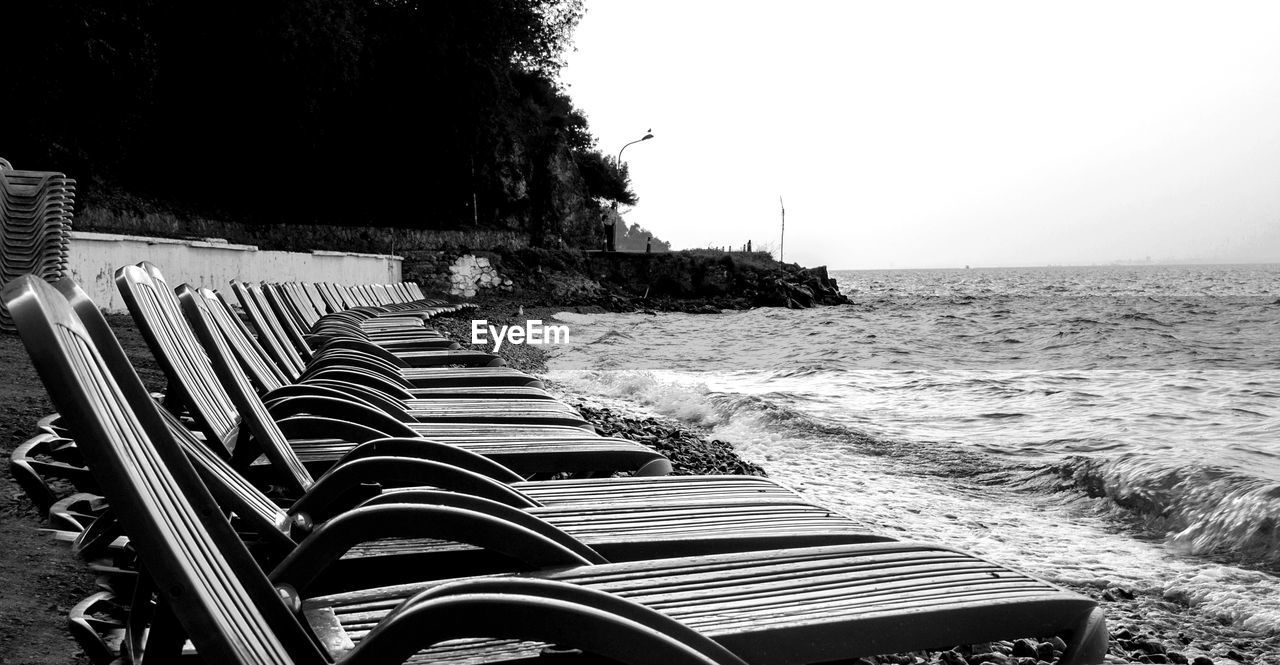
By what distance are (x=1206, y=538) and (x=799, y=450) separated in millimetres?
3309

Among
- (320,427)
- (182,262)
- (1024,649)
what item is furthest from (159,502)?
(182,262)

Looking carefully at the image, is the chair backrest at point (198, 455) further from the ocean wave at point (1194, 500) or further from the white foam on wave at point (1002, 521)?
the ocean wave at point (1194, 500)

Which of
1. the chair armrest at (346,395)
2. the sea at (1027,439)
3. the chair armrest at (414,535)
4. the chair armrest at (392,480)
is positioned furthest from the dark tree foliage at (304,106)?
the chair armrest at (414,535)

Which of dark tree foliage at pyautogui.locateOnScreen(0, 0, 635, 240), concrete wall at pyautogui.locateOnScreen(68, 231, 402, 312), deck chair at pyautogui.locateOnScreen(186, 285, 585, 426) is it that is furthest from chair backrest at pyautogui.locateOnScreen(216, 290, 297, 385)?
dark tree foliage at pyautogui.locateOnScreen(0, 0, 635, 240)

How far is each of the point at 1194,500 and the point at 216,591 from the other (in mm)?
6966

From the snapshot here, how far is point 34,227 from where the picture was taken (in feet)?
25.0

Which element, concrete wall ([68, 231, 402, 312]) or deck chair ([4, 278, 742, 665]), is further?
concrete wall ([68, 231, 402, 312])

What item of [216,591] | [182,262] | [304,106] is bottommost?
[216,591]

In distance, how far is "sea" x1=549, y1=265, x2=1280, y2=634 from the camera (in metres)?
5.48

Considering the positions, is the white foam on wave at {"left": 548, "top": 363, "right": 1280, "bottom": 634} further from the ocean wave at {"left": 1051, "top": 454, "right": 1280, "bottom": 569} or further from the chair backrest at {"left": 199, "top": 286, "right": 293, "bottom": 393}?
the chair backrest at {"left": 199, "top": 286, "right": 293, "bottom": 393}

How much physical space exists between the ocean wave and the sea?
2 cm

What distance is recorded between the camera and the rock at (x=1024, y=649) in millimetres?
3551

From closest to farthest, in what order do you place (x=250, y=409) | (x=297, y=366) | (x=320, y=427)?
(x=250, y=409), (x=320, y=427), (x=297, y=366)

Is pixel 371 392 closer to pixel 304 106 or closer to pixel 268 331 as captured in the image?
pixel 268 331
